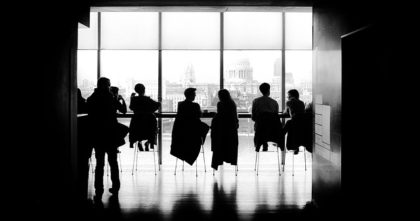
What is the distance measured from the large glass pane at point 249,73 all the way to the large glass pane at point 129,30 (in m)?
1.42

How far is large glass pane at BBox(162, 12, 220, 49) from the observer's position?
7.53 m

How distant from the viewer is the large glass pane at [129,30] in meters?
7.48

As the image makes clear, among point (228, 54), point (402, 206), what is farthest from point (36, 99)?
point (228, 54)

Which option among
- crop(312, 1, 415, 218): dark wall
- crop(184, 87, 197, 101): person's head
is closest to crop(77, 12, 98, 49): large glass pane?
crop(184, 87, 197, 101): person's head

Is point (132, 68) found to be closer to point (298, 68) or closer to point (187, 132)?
point (187, 132)

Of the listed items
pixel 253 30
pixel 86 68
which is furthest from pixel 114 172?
pixel 253 30

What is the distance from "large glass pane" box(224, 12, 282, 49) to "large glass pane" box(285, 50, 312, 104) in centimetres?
34

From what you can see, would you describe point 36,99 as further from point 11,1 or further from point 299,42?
point 299,42

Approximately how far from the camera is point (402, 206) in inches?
107

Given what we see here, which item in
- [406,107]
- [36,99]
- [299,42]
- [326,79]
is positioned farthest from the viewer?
[299,42]

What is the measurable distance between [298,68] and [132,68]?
10.0 ft

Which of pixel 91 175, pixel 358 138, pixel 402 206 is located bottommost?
pixel 91 175

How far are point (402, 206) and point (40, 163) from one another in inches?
106

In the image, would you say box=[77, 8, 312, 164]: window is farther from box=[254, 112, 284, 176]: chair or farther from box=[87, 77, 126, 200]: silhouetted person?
box=[87, 77, 126, 200]: silhouetted person
